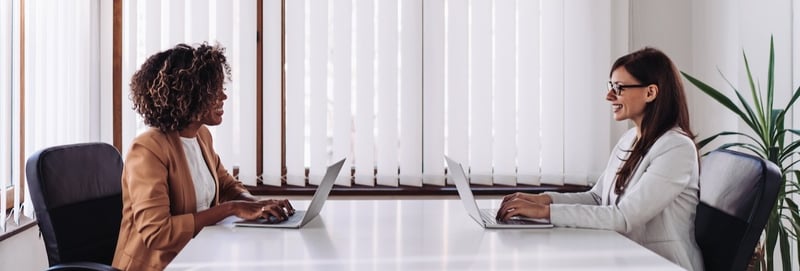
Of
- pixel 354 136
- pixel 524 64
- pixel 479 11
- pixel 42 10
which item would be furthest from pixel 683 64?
pixel 42 10

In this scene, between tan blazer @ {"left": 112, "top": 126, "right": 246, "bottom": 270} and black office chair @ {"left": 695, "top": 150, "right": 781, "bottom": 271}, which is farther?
tan blazer @ {"left": 112, "top": 126, "right": 246, "bottom": 270}

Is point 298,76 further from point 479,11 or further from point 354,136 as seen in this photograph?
point 479,11

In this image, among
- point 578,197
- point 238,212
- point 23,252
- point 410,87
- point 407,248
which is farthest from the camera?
point 410,87

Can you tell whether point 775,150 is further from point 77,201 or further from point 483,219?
point 77,201

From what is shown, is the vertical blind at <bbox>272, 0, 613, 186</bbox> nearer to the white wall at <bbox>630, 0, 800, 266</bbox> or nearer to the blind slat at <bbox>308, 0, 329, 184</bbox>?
the blind slat at <bbox>308, 0, 329, 184</bbox>

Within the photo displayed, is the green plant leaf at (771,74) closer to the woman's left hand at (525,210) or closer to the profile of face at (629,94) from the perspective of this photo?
the profile of face at (629,94)

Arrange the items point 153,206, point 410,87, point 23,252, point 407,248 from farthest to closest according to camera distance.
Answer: point 410,87 < point 23,252 < point 153,206 < point 407,248

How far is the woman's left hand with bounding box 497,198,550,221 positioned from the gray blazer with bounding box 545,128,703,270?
0.07ft


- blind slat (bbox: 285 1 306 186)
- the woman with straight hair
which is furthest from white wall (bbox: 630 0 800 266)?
blind slat (bbox: 285 1 306 186)

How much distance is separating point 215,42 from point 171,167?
1.32 meters

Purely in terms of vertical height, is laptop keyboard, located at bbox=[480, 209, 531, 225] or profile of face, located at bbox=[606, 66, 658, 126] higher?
profile of face, located at bbox=[606, 66, 658, 126]

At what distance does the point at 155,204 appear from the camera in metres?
1.72

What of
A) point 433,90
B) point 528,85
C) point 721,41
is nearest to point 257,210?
point 433,90

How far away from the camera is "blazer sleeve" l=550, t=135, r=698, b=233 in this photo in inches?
69.2
